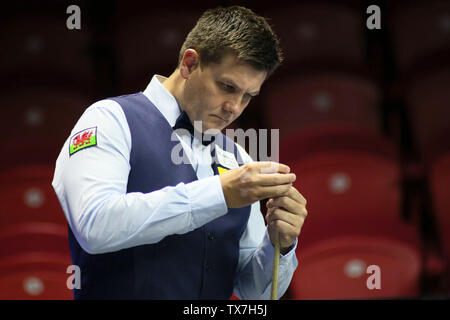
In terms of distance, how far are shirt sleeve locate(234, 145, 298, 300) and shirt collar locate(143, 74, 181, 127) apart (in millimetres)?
186

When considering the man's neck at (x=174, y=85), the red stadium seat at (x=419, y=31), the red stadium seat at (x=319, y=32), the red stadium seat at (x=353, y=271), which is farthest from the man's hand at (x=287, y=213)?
the red stadium seat at (x=419, y=31)

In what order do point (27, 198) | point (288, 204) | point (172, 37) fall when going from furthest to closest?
point (172, 37), point (27, 198), point (288, 204)

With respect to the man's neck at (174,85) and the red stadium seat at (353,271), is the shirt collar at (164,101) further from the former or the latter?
the red stadium seat at (353,271)

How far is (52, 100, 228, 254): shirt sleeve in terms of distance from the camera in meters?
0.70

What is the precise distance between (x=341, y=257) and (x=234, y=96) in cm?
82

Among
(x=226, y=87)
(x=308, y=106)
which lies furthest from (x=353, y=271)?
(x=226, y=87)

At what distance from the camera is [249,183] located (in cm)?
71

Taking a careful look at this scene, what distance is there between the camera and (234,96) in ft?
2.78

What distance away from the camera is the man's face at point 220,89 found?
840mm

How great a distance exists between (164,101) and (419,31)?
1.59 metres

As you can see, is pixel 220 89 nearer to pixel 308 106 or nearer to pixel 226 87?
pixel 226 87

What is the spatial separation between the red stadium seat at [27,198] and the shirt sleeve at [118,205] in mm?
926

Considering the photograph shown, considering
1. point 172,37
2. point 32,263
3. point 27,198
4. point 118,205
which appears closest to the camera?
point 118,205
